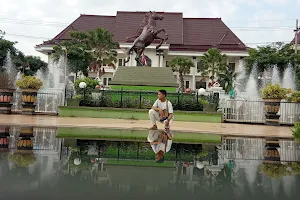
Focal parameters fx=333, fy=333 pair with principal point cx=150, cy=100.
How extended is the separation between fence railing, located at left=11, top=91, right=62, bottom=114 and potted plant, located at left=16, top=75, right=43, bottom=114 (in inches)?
18.1

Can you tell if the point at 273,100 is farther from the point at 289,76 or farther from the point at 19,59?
the point at 19,59

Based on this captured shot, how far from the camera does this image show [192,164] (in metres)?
4.22

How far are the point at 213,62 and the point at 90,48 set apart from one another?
1251 centimetres

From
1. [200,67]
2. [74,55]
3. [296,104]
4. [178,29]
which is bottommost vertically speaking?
[296,104]

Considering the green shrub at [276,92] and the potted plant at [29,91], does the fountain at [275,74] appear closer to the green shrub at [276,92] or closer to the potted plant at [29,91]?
the green shrub at [276,92]

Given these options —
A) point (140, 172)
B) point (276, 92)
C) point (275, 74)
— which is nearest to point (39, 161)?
point (140, 172)

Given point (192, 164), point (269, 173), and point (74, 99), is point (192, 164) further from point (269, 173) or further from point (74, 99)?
point (74, 99)

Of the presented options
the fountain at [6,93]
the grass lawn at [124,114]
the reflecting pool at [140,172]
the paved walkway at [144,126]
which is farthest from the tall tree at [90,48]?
the reflecting pool at [140,172]

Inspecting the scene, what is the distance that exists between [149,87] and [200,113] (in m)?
3.32

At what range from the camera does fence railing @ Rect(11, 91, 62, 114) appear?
14.4 meters

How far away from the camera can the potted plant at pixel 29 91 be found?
45.2ft

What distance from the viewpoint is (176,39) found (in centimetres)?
4359

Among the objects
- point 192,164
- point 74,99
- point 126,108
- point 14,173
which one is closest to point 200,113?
point 126,108

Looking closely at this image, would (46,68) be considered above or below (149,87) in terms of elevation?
above
